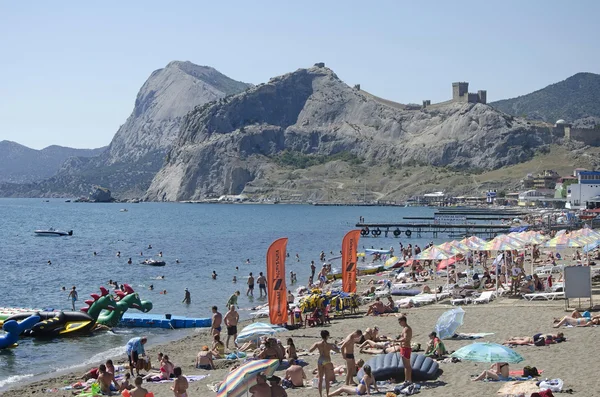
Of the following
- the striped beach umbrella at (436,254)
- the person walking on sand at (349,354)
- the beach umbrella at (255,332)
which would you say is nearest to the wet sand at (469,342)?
the person walking on sand at (349,354)

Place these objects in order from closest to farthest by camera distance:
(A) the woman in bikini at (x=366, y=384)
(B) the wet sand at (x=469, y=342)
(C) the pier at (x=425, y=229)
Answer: (A) the woman in bikini at (x=366, y=384) < (B) the wet sand at (x=469, y=342) < (C) the pier at (x=425, y=229)

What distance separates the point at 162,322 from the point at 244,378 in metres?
17.1

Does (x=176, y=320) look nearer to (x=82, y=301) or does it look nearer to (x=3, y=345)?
(x=3, y=345)

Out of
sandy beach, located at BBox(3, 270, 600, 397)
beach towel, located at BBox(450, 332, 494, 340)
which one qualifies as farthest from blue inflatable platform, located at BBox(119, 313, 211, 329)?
beach towel, located at BBox(450, 332, 494, 340)

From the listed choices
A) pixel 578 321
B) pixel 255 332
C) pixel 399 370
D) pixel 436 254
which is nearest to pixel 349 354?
pixel 399 370

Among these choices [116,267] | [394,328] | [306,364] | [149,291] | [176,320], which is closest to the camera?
[306,364]

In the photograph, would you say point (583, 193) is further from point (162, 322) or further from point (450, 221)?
point (162, 322)

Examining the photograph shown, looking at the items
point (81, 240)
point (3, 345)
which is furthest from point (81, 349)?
point (81, 240)

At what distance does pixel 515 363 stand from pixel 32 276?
42614 mm

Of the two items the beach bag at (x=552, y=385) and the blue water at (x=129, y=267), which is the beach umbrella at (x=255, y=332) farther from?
the beach bag at (x=552, y=385)

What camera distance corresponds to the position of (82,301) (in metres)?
38.8

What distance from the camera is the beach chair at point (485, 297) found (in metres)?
28.1

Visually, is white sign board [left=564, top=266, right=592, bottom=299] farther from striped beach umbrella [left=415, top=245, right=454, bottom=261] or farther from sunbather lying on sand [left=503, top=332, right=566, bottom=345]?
striped beach umbrella [left=415, top=245, right=454, bottom=261]

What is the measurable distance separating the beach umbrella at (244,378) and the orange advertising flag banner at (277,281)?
9.16 m
